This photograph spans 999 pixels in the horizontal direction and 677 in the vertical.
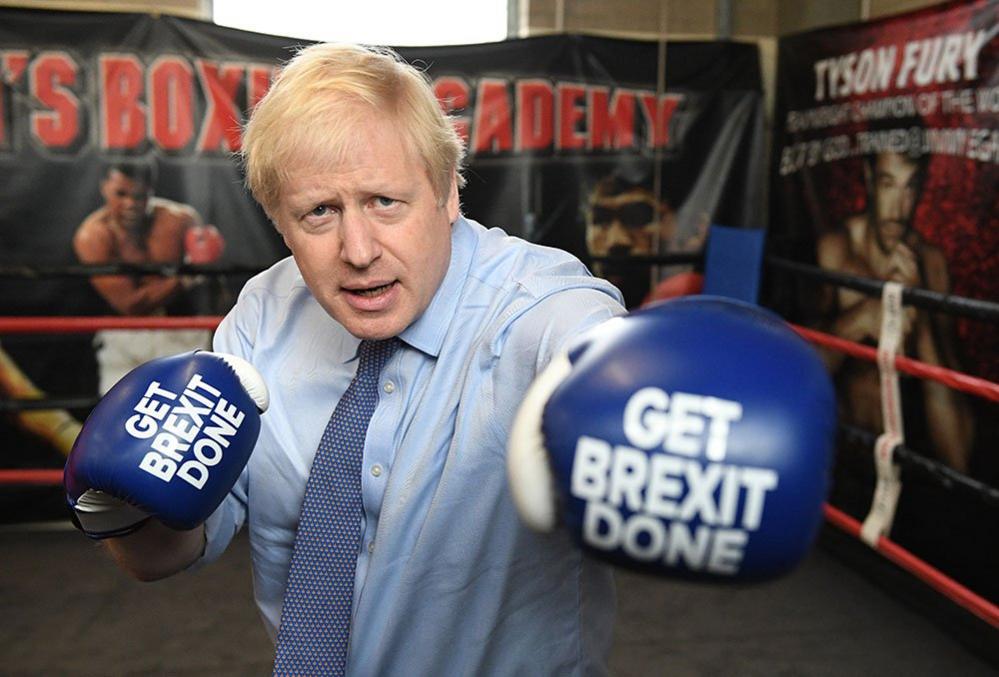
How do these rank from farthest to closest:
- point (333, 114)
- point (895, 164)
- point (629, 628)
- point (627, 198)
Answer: point (627, 198) → point (895, 164) → point (629, 628) → point (333, 114)

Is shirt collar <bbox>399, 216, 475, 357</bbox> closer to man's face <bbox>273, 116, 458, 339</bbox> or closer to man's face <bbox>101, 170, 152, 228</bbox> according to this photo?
man's face <bbox>273, 116, 458, 339</bbox>

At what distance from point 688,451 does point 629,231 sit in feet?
9.88

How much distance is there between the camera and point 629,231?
3615 mm

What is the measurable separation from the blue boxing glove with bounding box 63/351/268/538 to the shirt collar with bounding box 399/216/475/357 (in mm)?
177

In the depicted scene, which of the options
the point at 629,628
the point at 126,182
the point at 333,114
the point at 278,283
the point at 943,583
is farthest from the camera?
the point at 126,182

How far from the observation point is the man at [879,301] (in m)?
2.70

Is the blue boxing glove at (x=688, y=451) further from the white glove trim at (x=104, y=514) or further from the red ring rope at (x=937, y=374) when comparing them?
the red ring rope at (x=937, y=374)

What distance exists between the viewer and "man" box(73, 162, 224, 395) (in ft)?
10.5

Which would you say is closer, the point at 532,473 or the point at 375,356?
the point at 532,473

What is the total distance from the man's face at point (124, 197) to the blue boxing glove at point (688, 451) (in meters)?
2.79

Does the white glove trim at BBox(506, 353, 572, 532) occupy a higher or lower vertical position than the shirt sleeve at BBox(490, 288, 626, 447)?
lower

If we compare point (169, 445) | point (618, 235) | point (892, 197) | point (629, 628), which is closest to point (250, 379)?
point (169, 445)

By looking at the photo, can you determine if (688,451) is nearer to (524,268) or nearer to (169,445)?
(524,268)

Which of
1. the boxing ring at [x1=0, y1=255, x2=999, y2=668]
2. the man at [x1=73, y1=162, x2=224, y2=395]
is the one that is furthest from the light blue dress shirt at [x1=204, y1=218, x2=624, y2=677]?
the man at [x1=73, y1=162, x2=224, y2=395]
